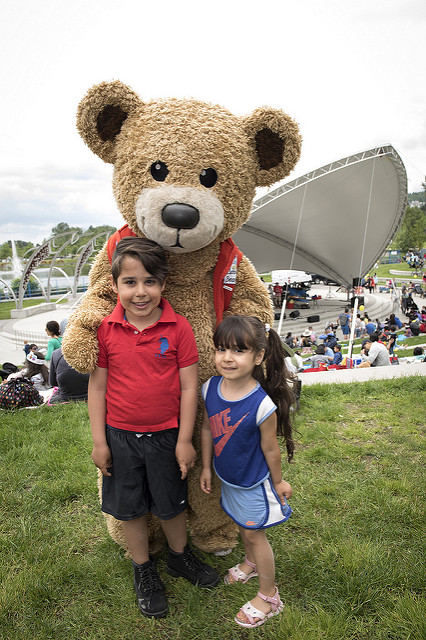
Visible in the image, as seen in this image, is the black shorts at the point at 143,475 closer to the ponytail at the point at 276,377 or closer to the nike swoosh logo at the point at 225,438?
the nike swoosh logo at the point at 225,438

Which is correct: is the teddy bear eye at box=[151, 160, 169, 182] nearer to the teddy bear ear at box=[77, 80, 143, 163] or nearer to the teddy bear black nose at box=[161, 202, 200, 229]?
the teddy bear black nose at box=[161, 202, 200, 229]

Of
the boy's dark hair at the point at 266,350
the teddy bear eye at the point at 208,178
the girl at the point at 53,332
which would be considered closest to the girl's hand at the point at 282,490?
the boy's dark hair at the point at 266,350

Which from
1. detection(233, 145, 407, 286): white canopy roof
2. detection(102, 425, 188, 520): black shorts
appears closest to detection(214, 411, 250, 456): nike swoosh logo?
detection(102, 425, 188, 520): black shorts

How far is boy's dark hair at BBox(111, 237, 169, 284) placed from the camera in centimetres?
179

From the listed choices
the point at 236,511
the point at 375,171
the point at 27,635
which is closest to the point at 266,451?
the point at 236,511

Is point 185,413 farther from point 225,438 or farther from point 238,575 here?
point 238,575

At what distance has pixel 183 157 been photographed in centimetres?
185

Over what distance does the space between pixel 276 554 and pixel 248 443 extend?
100cm

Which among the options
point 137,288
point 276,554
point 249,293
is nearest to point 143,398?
point 137,288

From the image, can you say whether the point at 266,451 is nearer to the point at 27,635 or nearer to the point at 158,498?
the point at 158,498

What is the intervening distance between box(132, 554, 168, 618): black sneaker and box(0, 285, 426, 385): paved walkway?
4.03 m

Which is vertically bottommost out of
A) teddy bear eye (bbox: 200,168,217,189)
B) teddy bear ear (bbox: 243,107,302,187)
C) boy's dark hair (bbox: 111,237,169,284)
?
boy's dark hair (bbox: 111,237,169,284)

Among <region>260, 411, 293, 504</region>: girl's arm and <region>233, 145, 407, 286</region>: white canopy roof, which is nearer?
<region>260, 411, 293, 504</region>: girl's arm

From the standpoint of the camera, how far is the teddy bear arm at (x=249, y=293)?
2.27 metres
